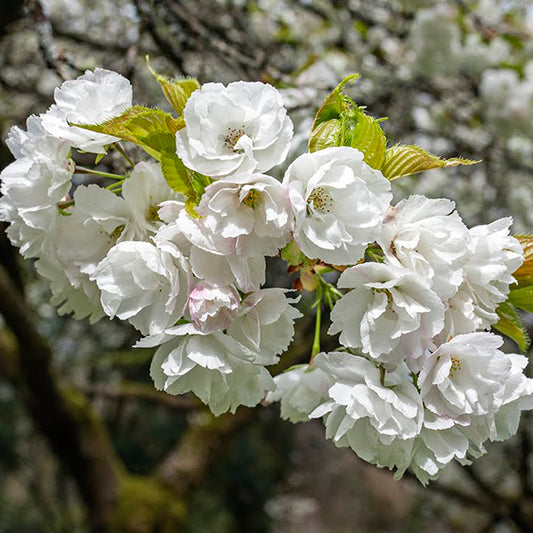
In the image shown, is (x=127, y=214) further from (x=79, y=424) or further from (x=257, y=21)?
(x=257, y=21)

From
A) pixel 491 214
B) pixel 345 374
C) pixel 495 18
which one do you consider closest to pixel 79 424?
pixel 491 214

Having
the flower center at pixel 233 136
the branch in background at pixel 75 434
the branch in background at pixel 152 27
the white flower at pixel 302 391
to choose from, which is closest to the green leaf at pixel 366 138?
the flower center at pixel 233 136

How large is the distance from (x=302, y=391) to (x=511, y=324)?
0.31 meters

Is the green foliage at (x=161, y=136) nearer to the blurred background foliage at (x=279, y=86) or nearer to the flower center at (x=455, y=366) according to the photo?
the flower center at (x=455, y=366)

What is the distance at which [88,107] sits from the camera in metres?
0.74

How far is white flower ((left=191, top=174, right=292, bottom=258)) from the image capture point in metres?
0.63

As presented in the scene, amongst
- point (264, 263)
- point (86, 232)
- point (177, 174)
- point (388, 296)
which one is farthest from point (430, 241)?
point (86, 232)

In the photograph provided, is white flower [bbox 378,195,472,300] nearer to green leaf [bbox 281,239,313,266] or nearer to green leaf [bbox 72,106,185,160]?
green leaf [bbox 281,239,313,266]

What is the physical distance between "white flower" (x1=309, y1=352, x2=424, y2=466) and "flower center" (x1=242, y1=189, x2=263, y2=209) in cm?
22

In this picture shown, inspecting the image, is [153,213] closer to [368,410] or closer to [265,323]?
[265,323]

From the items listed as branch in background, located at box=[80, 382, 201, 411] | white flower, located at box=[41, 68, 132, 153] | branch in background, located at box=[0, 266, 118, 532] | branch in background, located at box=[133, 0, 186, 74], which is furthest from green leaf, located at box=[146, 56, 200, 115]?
branch in background, located at box=[80, 382, 201, 411]

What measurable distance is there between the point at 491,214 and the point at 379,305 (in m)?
2.94

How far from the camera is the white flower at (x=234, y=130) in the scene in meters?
0.65

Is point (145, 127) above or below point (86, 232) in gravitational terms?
above
